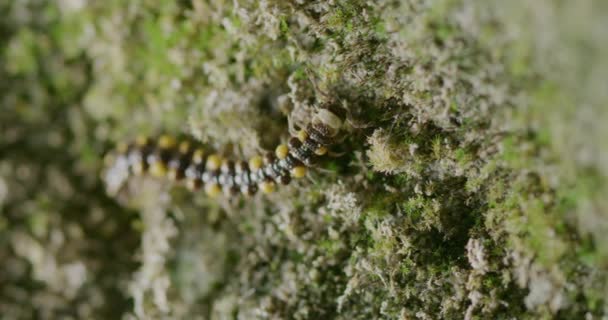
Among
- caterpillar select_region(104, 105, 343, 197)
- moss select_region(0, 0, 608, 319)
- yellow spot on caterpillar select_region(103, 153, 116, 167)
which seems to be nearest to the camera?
moss select_region(0, 0, 608, 319)

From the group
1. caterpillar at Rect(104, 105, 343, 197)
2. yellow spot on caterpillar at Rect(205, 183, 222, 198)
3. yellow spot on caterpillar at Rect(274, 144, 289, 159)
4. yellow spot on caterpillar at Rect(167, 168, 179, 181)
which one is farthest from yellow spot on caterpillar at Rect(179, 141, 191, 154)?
yellow spot on caterpillar at Rect(274, 144, 289, 159)

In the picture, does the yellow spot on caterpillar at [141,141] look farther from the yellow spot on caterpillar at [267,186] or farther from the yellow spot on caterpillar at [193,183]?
the yellow spot on caterpillar at [267,186]

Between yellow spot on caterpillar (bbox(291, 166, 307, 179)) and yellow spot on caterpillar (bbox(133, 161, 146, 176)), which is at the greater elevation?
yellow spot on caterpillar (bbox(291, 166, 307, 179))

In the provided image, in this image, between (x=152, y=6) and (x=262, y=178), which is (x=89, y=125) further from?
(x=262, y=178)

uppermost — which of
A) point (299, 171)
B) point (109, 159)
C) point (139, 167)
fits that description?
point (299, 171)

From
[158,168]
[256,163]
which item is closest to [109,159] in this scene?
[158,168]

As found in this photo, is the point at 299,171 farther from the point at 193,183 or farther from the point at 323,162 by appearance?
the point at 193,183

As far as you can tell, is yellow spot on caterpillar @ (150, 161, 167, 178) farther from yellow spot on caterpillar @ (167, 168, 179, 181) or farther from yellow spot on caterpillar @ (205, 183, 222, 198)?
yellow spot on caterpillar @ (205, 183, 222, 198)

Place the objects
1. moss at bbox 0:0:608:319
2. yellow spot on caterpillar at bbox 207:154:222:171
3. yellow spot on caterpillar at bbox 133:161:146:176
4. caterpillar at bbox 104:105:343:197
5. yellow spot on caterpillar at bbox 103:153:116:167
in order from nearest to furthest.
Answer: moss at bbox 0:0:608:319 < caterpillar at bbox 104:105:343:197 < yellow spot on caterpillar at bbox 207:154:222:171 < yellow spot on caterpillar at bbox 133:161:146:176 < yellow spot on caterpillar at bbox 103:153:116:167

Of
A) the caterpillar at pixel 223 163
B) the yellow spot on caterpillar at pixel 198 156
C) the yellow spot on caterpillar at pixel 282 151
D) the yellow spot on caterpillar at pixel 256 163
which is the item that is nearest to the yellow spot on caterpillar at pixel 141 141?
the caterpillar at pixel 223 163
